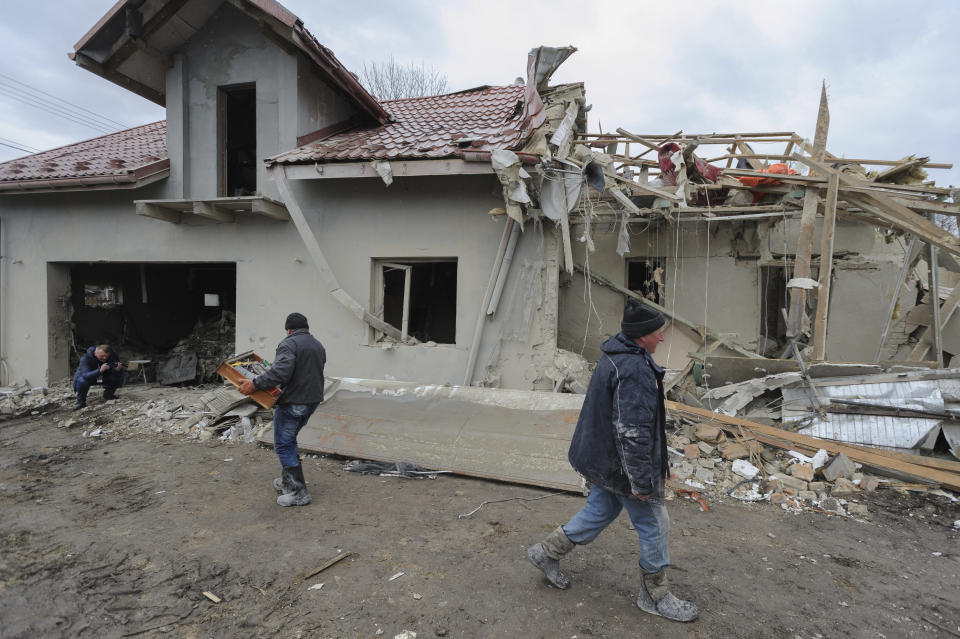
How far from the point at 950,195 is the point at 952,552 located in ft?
16.2

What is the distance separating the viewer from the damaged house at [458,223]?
6102mm

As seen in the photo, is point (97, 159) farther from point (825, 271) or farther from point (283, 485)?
point (825, 271)

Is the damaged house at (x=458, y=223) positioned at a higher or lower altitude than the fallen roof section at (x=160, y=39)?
lower

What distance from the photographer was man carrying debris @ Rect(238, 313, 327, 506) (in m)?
4.16

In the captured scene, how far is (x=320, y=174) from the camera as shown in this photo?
251 inches

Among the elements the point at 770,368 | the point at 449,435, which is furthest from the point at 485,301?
the point at 770,368

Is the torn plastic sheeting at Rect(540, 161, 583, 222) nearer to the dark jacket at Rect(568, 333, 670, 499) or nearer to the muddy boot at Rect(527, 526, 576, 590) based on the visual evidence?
the dark jacket at Rect(568, 333, 670, 499)

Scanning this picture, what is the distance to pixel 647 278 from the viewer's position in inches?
352

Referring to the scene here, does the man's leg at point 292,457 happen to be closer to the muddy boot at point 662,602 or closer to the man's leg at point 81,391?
the muddy boot at point 662,602

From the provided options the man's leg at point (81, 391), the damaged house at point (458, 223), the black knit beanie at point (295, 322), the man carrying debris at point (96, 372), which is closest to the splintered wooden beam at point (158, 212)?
the damaged house at point (458, 223)

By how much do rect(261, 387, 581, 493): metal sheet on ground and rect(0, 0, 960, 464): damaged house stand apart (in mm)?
959

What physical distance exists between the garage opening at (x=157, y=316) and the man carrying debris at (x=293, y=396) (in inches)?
266

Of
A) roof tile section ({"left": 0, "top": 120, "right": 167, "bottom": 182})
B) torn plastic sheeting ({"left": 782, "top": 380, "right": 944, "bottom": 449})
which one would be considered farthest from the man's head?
roof tile section ({"left": 0, "top": 120, "right": 167, "bottom": 182})

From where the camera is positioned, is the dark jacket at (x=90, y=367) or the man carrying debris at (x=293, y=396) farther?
the dark jacket at (x=90, y=367)
